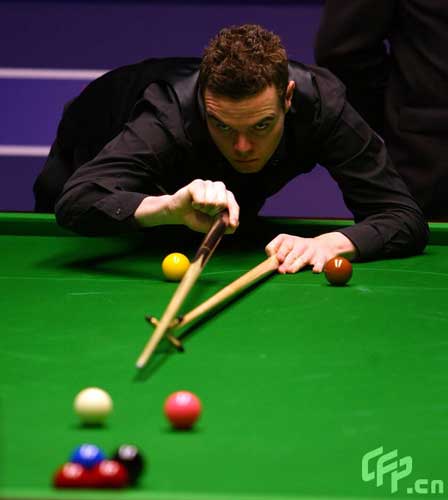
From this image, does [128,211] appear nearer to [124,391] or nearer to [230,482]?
[124,391]

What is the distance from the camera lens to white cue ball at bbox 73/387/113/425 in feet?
5.23

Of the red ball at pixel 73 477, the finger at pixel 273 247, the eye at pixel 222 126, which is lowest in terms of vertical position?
the finger at pixel 273 247

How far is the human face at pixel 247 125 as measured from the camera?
9.07 ft

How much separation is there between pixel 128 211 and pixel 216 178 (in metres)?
0.41

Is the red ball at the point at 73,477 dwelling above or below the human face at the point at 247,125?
above

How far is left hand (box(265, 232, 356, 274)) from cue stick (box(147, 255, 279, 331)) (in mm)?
35

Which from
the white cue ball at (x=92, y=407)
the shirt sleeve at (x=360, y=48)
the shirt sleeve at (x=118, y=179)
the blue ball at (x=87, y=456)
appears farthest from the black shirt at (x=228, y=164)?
the blue ball at (x=87, y=456)

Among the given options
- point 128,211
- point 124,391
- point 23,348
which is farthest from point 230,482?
point 128,211

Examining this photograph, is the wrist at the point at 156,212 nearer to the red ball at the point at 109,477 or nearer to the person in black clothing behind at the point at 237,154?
the person in black clothing behind at the point at 237,154

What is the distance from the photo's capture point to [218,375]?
1893 millimetres

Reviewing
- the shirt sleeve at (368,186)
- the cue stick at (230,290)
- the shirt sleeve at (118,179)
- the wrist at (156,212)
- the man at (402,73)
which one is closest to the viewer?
the cue stick at (230,290)

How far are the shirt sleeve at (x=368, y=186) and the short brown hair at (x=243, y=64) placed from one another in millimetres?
311

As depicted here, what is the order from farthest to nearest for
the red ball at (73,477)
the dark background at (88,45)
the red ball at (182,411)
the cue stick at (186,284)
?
the dark background at (88,45), the cue stick at (186,284), the red ball at (182,411), the red ball at (73,477)

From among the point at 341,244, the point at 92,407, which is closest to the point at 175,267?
the point at 341,244
